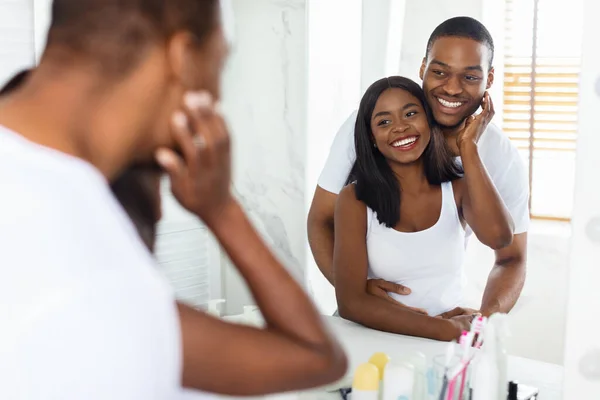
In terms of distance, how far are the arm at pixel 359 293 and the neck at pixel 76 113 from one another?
1.70ft

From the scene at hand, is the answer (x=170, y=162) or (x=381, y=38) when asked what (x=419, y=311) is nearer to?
(x=381, y=38)

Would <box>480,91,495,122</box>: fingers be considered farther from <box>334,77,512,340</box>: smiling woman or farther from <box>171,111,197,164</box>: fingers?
<box>171,111,197,164</box>: fingers

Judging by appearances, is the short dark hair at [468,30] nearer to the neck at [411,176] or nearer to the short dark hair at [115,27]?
the neck at [411,176]

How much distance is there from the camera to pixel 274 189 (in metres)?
0.88

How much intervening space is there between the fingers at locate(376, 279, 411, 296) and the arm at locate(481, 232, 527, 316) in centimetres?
10

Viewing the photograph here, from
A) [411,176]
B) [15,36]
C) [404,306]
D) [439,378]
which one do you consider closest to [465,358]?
[439,378]

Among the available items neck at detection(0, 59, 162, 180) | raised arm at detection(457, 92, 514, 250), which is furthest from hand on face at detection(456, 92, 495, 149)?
neck at detection(0, 59, 162, 180)

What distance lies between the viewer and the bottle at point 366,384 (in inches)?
25.8

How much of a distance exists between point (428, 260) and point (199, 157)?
1.63 ft

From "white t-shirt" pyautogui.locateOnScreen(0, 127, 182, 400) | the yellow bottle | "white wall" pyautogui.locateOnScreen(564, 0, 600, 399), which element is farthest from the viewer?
the yellow bottle

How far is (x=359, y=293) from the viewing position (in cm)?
81

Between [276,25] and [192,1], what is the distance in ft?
1.74

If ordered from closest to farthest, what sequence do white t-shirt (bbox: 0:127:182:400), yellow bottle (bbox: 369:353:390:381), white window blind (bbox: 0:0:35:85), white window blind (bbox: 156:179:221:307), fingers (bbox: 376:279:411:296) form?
white t-shirt (bbox: 0:127:182:400) < yellow bottle (bbox: 369:353:390:381) < fingers (bbox: 376:279:411:296) < white window blind (bbox: 156:179:221:307) < white window blind (bbox: 0:0:35:85)

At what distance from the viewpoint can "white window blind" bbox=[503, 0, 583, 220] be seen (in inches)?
23.7
